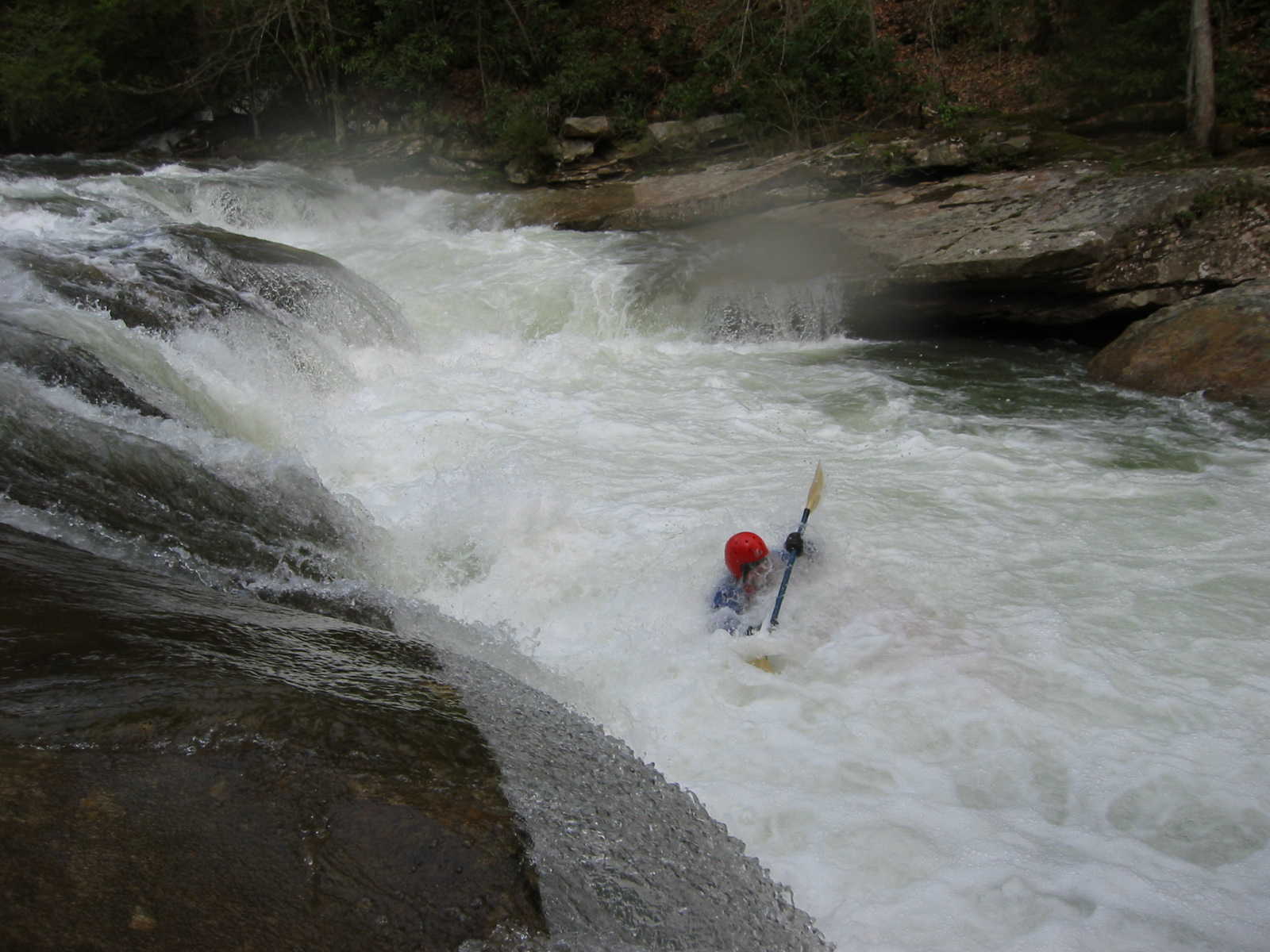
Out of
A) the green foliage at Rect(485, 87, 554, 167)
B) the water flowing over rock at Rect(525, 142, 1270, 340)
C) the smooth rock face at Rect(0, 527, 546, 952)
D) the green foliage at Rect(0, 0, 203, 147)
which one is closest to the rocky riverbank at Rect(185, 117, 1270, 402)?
the water flowing over rock at Rect(525, 142, 1270, 340)

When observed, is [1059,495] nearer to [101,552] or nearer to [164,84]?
[101,552]

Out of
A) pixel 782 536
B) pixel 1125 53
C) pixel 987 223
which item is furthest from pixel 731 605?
pixel 1125 53

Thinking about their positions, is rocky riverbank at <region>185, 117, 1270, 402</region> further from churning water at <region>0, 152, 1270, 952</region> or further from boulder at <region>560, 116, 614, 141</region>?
boulder at <region>560, 116, 614, 141</region>

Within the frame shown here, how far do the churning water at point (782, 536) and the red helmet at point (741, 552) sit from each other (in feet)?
1.05

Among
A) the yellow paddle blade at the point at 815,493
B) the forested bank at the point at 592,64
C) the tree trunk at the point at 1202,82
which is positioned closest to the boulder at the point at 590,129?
the forested bank at the point at 592,64

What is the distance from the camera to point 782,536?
4.71m

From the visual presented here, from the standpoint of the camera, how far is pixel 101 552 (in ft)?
10.2

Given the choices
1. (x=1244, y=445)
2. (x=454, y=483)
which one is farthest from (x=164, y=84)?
(x=1244, y=445)

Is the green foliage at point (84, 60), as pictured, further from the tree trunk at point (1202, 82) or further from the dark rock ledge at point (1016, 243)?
the tree trunk at point (1202, 82)

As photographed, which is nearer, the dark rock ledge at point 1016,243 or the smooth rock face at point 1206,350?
the smooth rock face at point 1206,350

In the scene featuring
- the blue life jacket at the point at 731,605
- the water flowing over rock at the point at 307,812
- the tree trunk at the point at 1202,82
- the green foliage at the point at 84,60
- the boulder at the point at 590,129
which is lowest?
the blue life jacket at the point at 731,605

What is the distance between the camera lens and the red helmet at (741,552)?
3.86 m

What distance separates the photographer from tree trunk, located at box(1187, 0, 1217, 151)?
886cm

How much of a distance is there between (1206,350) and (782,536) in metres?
4.52
